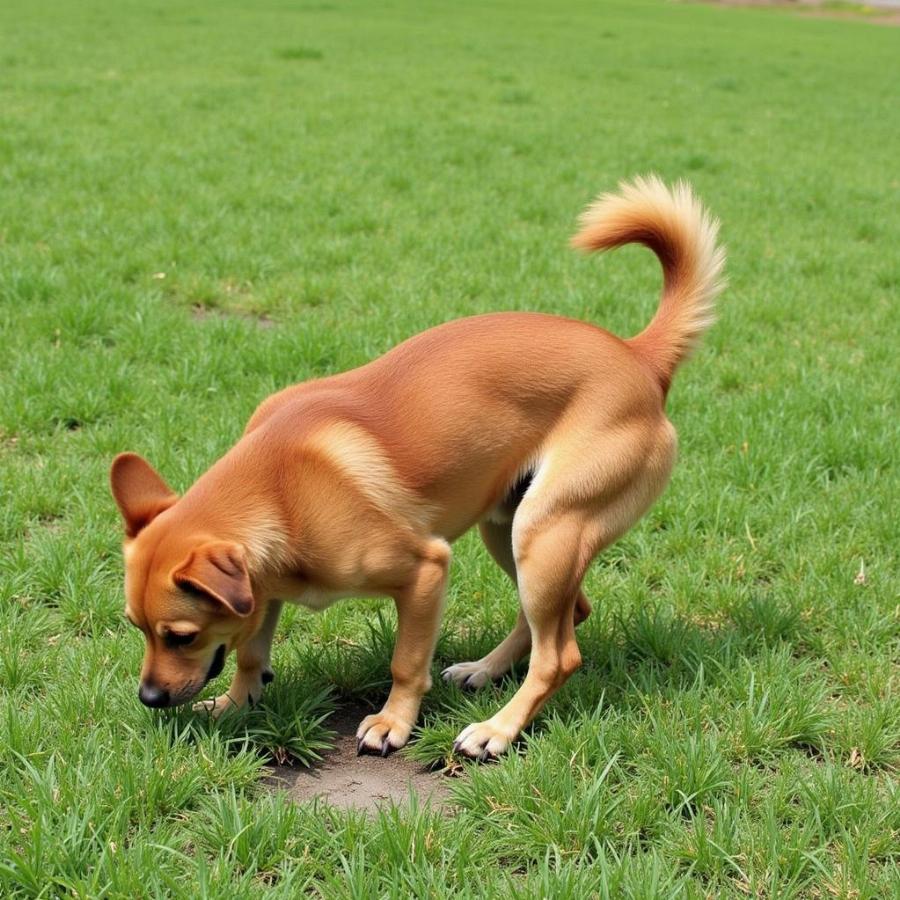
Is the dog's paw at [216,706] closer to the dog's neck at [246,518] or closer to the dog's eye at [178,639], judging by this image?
the dog's eye at [178,639]

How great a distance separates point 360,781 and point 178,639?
687 millimetres

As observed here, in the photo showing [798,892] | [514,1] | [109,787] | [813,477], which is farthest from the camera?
[514,1]

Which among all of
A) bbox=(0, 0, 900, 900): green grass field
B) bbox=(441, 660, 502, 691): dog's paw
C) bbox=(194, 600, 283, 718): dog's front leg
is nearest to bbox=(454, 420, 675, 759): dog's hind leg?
bbox=(0, 0, 900, 900): green grass field

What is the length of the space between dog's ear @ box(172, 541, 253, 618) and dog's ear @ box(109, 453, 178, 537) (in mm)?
393

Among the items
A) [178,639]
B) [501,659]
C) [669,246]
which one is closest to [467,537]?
[501,659]

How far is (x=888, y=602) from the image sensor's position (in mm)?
3973

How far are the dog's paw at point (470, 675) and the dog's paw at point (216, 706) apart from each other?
0.70 meters

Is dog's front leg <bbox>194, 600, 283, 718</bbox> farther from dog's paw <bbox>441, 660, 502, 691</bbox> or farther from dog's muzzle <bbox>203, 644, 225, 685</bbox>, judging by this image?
dog's paw <bbox>441, 660, 502, 691</bbox>

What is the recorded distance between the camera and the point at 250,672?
3.39m

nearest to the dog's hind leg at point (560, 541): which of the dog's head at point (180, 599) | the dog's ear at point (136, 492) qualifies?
the dog's head at point (180, 599)

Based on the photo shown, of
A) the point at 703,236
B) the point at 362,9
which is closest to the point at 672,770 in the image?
the point at 703,236

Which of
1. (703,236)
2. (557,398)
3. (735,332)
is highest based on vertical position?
(703,236)

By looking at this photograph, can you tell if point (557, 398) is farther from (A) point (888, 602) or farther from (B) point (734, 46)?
(B) point (734, 46)

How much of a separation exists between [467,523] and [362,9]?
2936 centimetres
